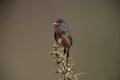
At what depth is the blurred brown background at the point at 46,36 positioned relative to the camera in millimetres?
2738

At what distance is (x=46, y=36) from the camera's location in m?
2.73

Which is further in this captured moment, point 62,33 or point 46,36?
point 46,36

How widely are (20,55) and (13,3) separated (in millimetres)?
478

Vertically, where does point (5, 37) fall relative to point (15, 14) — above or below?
below

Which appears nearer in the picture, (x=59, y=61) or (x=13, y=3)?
(x=59, y=61)

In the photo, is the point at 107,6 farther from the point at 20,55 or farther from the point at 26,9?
the point at 20,55

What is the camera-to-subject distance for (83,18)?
276 cm

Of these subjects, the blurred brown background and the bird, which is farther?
the blurred brown background

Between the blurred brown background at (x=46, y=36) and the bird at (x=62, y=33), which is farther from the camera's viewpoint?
the blurred brown background at (x=46, y=36)

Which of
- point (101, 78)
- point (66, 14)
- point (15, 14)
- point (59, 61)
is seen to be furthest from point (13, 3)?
point (59, 61)

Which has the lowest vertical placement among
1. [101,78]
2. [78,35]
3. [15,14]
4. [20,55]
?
[101,78]

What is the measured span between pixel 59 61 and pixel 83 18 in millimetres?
1413

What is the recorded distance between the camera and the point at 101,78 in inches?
111

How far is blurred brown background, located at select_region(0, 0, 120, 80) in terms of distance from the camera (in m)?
2.74
